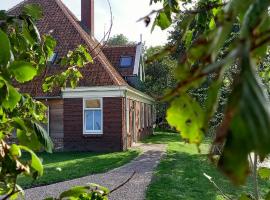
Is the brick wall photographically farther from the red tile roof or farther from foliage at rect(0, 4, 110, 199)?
foliage at rect(0, 4, 110, 199)

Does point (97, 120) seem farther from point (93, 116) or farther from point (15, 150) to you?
point (15, 150)

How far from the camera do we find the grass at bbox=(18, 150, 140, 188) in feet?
43.2

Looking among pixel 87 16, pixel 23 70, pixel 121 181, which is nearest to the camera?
pixel 23 70

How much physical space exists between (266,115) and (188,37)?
1.05 meters

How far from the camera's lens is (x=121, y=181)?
523 inches

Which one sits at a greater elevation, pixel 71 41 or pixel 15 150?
pixel 71 41

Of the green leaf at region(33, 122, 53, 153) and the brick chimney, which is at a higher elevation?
the brick chimney

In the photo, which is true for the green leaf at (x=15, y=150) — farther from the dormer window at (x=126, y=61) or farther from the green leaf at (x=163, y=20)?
the dormer window at (x=126, y=61)

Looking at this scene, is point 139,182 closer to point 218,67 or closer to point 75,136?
point 75,136

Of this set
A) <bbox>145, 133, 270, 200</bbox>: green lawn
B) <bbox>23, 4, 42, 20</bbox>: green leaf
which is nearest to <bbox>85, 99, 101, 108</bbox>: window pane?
<bbox>145, 133, 270, 200</bbox>: green lawn

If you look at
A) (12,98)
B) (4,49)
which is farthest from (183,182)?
(4,49)

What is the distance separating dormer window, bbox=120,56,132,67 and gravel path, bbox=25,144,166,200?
388 inches

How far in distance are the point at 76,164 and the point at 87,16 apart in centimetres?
1226

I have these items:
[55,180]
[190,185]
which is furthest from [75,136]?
[190,185]
